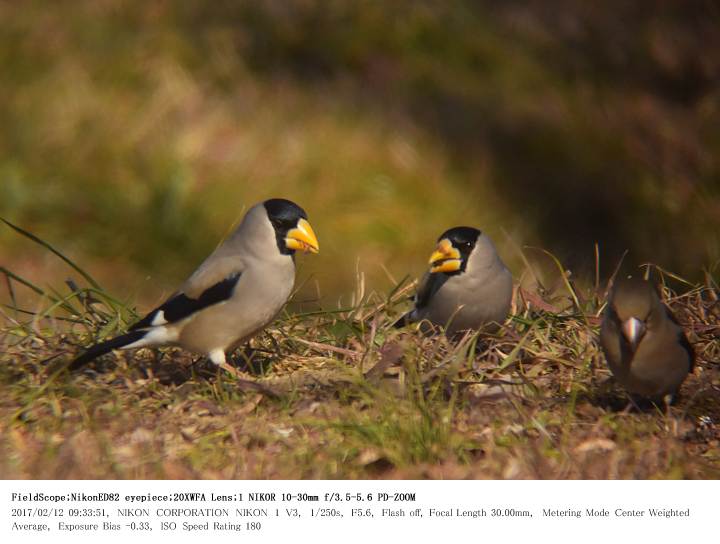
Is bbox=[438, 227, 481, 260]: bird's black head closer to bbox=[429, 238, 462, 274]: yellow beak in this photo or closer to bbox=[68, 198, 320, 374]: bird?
bbox=[429, 238, 462, 274]: yellow beak

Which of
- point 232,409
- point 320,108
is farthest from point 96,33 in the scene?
point 232,409

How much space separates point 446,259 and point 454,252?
0.16 feet

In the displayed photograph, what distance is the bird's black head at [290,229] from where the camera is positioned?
4.77 meters

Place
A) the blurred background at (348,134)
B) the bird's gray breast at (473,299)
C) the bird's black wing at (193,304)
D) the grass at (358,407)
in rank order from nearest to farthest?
the grass at (358,407)
the bird's black wing at (193,304)
the bird's gray breast at (473,299)
the blurred background at (348,134)

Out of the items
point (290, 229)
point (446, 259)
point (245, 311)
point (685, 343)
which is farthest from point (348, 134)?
point (685, 343)

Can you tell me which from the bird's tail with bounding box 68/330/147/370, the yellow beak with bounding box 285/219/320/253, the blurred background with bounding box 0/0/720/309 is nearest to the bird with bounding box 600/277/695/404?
the yellow beak with bounding box 285/219/320/253

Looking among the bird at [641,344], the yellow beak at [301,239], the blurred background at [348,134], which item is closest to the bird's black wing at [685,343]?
the bird at [641,344]

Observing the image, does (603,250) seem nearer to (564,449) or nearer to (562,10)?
(562,10)

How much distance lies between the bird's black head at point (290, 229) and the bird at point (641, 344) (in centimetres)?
127

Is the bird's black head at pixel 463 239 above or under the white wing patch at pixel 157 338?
above

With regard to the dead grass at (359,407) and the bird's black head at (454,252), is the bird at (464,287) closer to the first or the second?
the bird's black head at (454,252)

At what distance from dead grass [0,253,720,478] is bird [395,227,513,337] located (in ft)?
0.37

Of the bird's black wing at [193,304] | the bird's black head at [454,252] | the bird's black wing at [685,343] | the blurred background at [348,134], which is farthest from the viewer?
the blurred background at [348,134]
